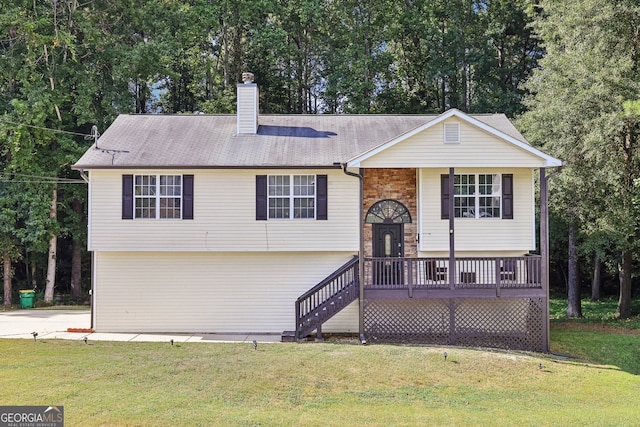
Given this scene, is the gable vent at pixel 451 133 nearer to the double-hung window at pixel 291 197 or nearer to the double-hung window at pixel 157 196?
the double-hung window at pixel 291 197

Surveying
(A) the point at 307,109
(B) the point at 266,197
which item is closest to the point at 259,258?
(B) the point at 266,197

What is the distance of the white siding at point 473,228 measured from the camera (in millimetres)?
13805

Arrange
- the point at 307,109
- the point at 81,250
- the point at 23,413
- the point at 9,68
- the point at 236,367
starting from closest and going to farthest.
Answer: the point at 23,413 < the point at 236,367 < the point at 9,68 < the point at 81,250 < the point at 307,109

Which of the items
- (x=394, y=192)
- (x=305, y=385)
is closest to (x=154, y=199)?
(x=394, y=192)

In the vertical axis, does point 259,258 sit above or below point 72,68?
below

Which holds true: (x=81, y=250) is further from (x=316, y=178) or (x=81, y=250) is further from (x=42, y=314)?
(x=316, y=178)

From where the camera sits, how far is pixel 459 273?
13.4 m

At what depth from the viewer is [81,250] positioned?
2366 centimetres

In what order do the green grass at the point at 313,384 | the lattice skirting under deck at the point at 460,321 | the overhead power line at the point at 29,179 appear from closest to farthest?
the green grass at the point at 313,384 < the lattice skirting under deck at the point at 460,321 < the overhead power line at the point at 29,179

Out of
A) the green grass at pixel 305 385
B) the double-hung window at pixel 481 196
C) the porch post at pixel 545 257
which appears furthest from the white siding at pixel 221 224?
the porch post at pixel 545 257

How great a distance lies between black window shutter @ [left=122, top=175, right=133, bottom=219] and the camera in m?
14.0

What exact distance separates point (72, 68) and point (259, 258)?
42.1ft

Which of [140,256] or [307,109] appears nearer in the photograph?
[140,256]

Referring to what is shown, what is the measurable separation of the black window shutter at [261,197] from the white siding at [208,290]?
119 cm
